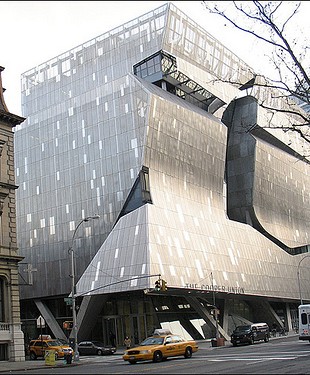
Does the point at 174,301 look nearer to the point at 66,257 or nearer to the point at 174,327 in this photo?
the point at 174,327

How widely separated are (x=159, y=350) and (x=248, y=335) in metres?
21.8

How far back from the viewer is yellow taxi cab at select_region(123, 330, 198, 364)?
33.4 meters

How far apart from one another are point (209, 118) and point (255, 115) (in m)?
12.7

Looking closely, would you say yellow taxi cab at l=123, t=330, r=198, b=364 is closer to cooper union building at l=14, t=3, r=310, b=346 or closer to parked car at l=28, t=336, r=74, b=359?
parked car at l=28, t=336, r=74, b=359

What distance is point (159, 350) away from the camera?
33.9m

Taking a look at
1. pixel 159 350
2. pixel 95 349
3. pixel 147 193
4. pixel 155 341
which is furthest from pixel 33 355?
pixel 147 193

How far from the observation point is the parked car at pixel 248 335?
53.5 metres

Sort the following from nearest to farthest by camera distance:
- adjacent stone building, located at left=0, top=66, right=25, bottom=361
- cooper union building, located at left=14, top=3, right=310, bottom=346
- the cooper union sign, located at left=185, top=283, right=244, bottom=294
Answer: adjacent stone building, located at left=0, top=66, right=25, bottom=361 < the cooper union sign, located at left=185, top=283, right=244, bottom=294 < cooper union building, located at left=14, top=3, right=310, bottom=346

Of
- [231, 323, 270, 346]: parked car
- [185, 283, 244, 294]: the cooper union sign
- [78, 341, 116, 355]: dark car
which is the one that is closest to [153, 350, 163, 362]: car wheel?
[78, 341, 116, 355]: dark car

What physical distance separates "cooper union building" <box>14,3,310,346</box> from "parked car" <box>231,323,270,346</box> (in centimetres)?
469

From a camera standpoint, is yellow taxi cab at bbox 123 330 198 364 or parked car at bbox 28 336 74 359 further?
parked car at bbox 28 336 74 359

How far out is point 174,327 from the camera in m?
65.1

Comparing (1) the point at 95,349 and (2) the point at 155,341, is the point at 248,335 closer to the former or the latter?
(1) the point at 95,349

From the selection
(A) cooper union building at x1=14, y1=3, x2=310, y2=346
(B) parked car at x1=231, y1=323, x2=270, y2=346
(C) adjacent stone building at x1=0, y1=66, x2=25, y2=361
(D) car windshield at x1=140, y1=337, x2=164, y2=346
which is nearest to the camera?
(D) car windshield at x1=140, y1=337, x2=164, y2=346
